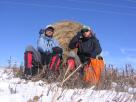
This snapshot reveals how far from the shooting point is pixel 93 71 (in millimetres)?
9852

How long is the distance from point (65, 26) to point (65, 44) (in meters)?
0.79

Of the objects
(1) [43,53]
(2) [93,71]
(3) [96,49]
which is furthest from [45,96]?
(3) [96,49]

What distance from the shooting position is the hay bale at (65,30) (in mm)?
12773

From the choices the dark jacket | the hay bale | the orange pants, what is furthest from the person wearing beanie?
the hay bale

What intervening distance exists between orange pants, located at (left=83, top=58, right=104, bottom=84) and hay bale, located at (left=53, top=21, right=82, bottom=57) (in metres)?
2.70

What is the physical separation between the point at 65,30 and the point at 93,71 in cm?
336

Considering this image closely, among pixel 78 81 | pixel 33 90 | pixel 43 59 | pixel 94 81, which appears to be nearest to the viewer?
pixel 33 90

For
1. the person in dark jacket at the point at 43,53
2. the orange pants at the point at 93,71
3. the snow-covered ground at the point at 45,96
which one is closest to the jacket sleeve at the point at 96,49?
the orange pants at the point at 93,71

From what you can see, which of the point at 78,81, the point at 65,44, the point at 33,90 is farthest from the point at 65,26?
the point at 33,90

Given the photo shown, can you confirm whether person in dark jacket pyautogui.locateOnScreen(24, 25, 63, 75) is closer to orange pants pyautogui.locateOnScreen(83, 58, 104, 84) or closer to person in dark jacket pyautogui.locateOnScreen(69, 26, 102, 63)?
person in dark jacket pyautogui.locateOnScreen(69, 26, 102, 63)

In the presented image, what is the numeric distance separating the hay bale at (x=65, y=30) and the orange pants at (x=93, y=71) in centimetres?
270

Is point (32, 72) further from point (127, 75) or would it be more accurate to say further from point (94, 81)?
point (127, 75)

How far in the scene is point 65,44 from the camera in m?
12.6

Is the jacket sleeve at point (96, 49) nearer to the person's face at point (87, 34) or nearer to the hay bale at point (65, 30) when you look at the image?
the person's face at point (87, 34)
